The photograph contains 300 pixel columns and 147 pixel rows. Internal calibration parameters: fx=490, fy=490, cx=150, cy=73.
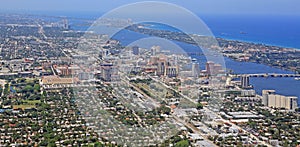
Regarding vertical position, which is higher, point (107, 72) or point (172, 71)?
point (172, 71)

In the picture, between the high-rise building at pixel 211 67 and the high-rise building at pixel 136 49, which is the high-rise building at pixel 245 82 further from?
the high-rise building at pixel 136 49

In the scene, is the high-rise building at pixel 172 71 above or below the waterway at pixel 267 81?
above

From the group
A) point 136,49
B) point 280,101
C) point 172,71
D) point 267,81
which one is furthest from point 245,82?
point 136,49

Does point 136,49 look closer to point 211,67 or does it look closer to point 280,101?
point 211,67

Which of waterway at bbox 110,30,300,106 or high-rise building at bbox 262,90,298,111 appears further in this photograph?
waterway at bbox 110,30,300,106

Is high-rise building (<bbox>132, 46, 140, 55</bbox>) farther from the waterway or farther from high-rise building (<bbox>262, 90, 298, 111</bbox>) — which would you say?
the waterway

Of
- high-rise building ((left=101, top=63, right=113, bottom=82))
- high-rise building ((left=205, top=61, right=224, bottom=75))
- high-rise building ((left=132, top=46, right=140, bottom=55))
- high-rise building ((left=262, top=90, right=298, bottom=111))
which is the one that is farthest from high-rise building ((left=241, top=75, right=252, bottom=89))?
high-rise building ((left=132, top=46, right=140, bottom=55))

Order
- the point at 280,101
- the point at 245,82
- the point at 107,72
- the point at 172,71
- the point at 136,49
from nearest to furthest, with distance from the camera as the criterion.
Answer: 1. the point at 136,49
2. the point at 172,71
3. the point at 107,72
4. the point at 280,101
5. the point at 245,82

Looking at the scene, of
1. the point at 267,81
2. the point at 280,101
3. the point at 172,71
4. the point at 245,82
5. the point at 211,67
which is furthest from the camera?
the point at 267,81

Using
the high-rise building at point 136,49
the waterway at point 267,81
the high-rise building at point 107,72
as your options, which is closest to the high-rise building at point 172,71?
the high-rise building at point 136,49
